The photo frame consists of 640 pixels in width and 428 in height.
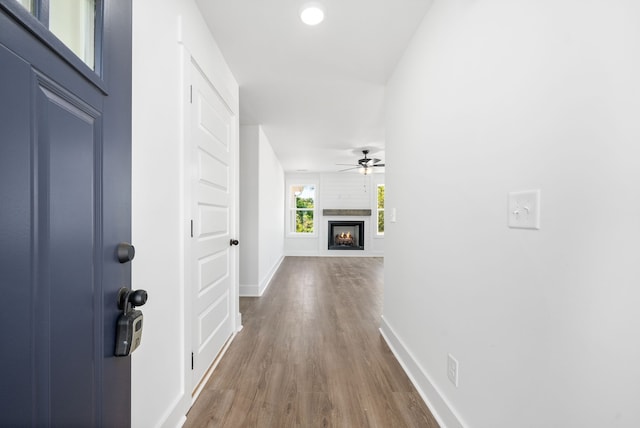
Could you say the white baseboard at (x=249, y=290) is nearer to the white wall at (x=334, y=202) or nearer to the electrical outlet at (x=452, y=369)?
the electrical outlet at (x=452, y=369)

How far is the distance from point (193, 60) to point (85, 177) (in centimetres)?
134

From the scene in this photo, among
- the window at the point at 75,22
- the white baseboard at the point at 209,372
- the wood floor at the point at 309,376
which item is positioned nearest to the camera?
the window at the point at 75,22

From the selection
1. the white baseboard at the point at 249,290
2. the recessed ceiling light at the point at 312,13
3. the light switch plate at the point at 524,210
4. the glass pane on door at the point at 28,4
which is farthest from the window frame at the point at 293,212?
the glass pane on door at the point at 28,4

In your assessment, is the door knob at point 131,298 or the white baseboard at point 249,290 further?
the white baseboard at point 249,290

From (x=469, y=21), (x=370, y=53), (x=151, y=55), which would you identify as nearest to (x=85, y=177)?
(x=151, y=55)

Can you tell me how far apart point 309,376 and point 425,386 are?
2.44 feet

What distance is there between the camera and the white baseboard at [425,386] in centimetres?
142

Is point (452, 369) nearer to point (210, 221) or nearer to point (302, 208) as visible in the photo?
point (210, 221)

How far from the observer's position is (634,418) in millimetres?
663

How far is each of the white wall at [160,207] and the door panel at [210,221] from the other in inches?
7.4

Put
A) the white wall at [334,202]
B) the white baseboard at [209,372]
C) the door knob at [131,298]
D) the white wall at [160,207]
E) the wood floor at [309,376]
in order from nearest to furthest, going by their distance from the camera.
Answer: the door knob at [131,298], the white wall at [160,207], the wood floor at [309,376], the white baseboard at [209,372], the white wall at [334,202]

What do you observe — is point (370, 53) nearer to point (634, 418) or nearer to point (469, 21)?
point (469, 21)

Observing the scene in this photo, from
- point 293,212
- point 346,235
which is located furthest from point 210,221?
point 346,235

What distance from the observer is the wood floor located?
1.53 metres
